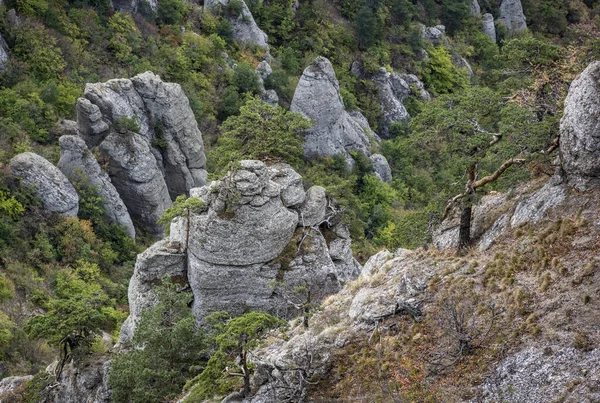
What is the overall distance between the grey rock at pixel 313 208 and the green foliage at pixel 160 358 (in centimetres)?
700

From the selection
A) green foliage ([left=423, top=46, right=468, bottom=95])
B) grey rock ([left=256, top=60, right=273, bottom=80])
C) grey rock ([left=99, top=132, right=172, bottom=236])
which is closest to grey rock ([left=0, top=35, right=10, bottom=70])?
grey rock ([left=99, top=132, right=172, bottom=236])

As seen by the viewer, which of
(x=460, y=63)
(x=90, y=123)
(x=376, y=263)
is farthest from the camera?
(x=460, y=63)

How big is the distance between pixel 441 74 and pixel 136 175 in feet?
120

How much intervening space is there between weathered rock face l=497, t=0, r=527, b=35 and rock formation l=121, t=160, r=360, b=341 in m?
56.8

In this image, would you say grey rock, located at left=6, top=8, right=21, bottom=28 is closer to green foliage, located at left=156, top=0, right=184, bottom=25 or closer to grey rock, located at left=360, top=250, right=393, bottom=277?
green foliage, located at left=156, top=0, right=184, bottom=25

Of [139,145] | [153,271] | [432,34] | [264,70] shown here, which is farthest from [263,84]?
[153,271]

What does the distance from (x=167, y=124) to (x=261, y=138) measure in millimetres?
14743

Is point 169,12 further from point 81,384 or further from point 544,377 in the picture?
point 544,377

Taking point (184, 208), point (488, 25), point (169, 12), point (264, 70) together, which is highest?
point (488, 25)

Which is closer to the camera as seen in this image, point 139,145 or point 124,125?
point 124,125

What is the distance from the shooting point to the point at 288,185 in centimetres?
2544

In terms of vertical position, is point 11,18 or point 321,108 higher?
point 11,18

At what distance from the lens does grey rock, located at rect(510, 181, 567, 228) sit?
16.2 meters

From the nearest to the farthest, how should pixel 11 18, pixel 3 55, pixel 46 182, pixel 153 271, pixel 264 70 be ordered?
pixel 153 271, pixel 46 182, pixel 3 55, pixel 11 18, pixel 264 70
